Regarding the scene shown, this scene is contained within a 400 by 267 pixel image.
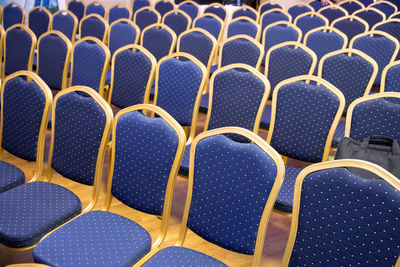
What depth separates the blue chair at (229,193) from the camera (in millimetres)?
1778

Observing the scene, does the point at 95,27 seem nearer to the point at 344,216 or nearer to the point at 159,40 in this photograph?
the point at 159,40

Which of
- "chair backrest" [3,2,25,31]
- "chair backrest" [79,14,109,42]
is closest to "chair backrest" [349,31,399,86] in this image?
"chair backrest" [79,14,109,42]

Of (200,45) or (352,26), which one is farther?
(352,26)

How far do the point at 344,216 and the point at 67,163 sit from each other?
159 centimetres

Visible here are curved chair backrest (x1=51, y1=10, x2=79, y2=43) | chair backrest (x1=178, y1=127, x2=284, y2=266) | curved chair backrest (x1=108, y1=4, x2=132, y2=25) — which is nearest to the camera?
chair backrest (x1=178, y1=127, x2=284, y2=266)

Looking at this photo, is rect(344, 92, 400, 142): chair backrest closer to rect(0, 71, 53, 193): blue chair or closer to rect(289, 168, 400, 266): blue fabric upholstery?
rect(289, 168, 400, 266): blue fabric upholstery

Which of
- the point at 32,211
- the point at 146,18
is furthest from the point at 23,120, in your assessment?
the point at 146,18

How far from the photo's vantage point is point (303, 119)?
2.72 m

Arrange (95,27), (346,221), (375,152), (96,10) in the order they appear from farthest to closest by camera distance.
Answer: (96,10), (95,27), (375,152), (346,221)

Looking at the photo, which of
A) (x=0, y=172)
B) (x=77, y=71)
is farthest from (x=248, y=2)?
(x=0, y=172)

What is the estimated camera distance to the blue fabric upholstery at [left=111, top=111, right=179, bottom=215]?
6.67 feet

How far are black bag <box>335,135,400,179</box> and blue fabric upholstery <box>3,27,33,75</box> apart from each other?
11.4 feet

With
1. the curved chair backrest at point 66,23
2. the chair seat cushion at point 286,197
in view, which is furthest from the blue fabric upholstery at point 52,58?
the chair seat cushion at point 286,197

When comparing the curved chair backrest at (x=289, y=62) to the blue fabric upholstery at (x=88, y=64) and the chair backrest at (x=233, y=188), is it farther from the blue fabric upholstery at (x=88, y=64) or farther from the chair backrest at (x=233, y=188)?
the chair backrest at (x=233, y=188)
